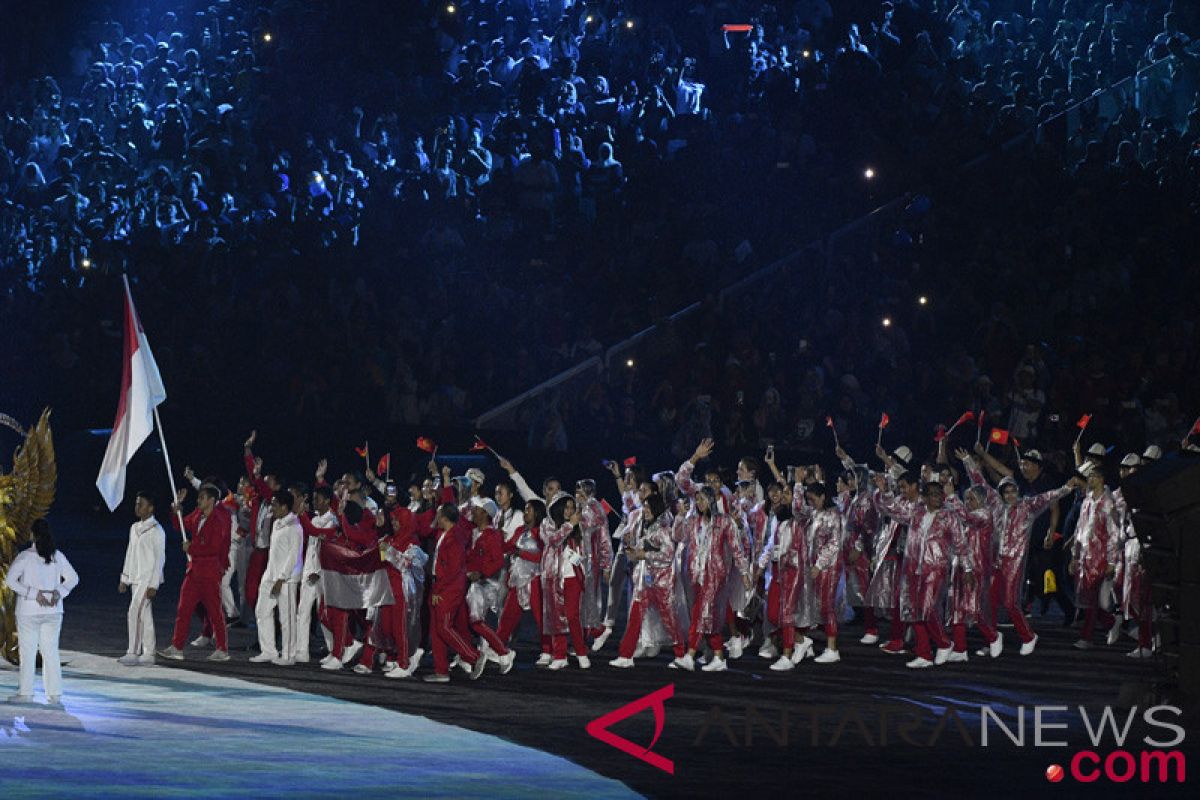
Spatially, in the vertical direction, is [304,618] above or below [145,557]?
below

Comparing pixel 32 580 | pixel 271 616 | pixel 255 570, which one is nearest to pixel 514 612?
pixel 271 616

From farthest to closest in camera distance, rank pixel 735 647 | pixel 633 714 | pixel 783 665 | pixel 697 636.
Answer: pixel 735 647, pixel 697 636, pixel 783 665, pixel 633 714

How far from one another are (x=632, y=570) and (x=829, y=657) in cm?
204

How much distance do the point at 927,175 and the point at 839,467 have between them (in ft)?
19.9

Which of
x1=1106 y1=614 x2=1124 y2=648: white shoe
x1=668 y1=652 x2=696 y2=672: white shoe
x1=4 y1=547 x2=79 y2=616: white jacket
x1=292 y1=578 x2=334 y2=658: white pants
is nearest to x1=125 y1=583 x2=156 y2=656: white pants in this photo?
x1=292 y1=578 x2=334 y2=658: white pants

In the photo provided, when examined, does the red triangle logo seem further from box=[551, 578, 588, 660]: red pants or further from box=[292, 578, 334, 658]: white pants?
box=[292, 578, 334, 658]: white pants

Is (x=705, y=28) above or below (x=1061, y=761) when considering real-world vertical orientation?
above

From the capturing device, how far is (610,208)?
28500 millimetres

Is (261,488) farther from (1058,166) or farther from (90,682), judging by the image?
(1058,166)

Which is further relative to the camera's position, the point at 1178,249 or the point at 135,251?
the point at 135,251

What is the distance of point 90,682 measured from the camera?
51.5ft

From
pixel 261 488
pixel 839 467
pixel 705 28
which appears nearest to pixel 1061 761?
pixel 261 488

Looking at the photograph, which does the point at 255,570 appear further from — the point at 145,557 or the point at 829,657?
the point at 829,657

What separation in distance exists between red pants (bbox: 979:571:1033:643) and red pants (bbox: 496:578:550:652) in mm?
4192
